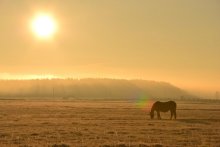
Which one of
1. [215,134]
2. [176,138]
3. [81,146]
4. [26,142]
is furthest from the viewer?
[215,134]

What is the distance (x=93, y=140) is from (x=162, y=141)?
4.15 m

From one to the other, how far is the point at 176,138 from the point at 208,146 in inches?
138

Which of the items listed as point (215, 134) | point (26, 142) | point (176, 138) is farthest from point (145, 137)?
point (26, 142)

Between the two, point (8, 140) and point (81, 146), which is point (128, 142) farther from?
point (8, 140)

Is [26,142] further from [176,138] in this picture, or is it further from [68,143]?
[176,138]

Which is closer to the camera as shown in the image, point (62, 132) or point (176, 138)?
point (176, 138)

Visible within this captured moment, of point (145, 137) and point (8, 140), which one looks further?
point (145, 137)

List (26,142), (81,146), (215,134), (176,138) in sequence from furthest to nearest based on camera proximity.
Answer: (215,134)
(176,138)
(26,142)
(81,146)

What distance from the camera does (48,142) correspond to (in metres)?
22.2

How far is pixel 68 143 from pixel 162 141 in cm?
563

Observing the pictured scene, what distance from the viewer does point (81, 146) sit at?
20891 mm

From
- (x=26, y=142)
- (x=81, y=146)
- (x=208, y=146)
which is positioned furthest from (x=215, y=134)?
(x=26, y=142)

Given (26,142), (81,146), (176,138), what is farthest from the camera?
(176,138)

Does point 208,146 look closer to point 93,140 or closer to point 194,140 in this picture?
point 194,140
